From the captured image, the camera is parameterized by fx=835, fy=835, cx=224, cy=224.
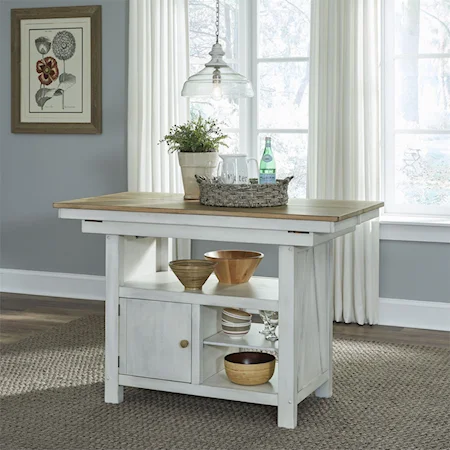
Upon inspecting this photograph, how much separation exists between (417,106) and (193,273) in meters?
2.12

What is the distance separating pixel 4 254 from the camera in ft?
19.2

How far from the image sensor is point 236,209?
3225mm

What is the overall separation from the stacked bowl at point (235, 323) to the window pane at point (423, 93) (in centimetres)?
197

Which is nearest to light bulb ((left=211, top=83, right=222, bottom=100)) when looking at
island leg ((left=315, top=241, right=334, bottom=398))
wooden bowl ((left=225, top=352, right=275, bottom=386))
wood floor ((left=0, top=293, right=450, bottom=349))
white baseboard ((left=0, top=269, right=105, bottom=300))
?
island leg ((left=315, top=241, right=334, bottom=398))

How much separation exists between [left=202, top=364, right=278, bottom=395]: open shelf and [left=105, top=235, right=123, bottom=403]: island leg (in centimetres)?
40

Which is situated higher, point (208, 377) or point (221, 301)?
point (221, 301)

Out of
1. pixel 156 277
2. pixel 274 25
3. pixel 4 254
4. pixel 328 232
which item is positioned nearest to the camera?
pixel 328 232

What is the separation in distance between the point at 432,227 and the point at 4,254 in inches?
117

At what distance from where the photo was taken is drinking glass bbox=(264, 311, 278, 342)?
11.0 ft

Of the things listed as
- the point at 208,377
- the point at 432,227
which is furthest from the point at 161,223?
the point at 432,227

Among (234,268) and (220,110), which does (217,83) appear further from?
(220,110)

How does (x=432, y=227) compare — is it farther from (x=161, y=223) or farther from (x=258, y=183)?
(x=161, y=223)

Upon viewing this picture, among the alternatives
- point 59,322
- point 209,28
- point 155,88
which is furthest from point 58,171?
point 209,28

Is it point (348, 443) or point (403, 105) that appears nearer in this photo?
point (348, 443)
